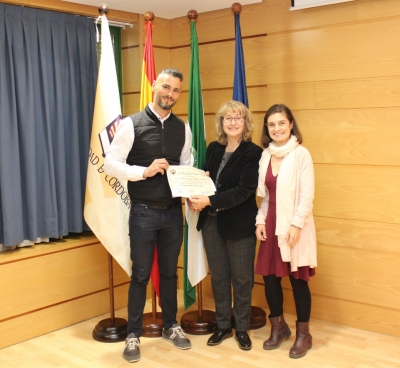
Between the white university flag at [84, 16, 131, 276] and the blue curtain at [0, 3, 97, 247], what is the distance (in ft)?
1.19

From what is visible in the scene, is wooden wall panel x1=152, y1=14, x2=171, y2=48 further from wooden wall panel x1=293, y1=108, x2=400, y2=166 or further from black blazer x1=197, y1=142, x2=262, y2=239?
black blazer x1=197, y1=142, x2=262, y2=239

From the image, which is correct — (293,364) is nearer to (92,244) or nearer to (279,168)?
(279,168)

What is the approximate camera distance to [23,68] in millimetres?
3447

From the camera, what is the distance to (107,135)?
3395 mm

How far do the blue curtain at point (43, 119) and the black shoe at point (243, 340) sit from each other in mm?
1315

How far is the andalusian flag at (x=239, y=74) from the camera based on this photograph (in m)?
3.50

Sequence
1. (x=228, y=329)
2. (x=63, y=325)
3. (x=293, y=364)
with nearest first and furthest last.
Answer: (x=293, y=364) < (x=228, y=329) < (x=63, y=325)

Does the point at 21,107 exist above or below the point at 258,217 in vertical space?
above

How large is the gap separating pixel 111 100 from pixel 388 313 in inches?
83.1

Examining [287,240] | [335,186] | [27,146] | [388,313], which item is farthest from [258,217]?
[27,146]

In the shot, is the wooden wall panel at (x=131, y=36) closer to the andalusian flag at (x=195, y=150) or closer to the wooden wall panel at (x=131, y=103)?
the wooden wall panel at (x=131, y=103)

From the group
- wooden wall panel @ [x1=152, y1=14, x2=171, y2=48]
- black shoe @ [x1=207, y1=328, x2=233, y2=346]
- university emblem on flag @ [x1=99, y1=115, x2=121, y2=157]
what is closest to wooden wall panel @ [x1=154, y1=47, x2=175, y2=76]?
wooden wall panel @ [x1=152, y1=14, x2=171, y2=48]

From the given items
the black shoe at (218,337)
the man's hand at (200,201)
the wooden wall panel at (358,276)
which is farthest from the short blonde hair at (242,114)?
the black shoe at (218,337)

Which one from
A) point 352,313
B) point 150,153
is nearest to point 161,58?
point 150,153
